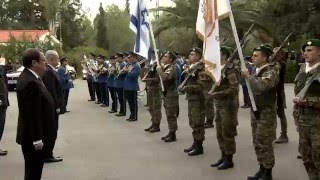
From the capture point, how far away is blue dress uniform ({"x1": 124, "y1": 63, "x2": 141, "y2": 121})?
493 inches

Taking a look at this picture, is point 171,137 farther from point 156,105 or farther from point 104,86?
point 104,86

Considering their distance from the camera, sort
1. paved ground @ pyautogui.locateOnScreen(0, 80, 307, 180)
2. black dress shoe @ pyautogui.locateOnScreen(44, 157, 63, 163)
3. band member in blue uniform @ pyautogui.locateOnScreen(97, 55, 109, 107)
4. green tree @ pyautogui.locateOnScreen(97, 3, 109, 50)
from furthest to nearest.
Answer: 1. green tree @ pyautogui.locateOnScreen(97, 3, 109, 50)
2. band member in blue uniform @ pyautogui.locateOnScreen(97, 55, 109, 107)
3. black dress shoe @ pyautogui.locateOnScreen(44, 157, 63, 163)
4. paved ground @ pyautogui.locateOnScreen(0, 80, 307, 180)

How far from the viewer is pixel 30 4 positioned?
6075 centimetres

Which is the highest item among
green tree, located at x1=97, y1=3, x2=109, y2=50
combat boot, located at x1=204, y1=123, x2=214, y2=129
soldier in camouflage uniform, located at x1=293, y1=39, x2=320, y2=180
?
green tree, located at x1=97, y1=3, x2=109, y2=50

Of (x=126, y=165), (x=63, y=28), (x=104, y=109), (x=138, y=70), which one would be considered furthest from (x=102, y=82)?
(x=63, y=28)

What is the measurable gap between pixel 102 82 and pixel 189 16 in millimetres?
16078

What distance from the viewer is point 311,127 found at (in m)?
5.14

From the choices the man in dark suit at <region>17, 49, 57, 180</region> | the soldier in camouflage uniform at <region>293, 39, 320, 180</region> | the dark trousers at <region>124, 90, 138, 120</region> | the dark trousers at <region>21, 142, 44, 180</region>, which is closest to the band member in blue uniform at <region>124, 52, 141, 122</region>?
the dark trousers at <region>124, 90, 138, 120</region>

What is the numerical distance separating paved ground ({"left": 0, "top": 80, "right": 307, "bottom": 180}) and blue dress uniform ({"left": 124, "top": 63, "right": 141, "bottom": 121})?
0.54 meters

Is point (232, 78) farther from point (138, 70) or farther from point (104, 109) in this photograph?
point (104, 109)

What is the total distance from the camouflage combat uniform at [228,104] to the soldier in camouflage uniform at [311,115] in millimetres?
1519

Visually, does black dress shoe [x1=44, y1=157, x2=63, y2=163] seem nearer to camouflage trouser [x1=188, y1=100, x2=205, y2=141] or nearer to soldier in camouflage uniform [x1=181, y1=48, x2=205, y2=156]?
soldier in camouflage uniform [x1=181, y1=48, x2=205, y2=156]

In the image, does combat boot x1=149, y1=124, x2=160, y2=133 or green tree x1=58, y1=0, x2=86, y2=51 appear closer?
combat boot x1=149, y1=124, x2=160, y2=133

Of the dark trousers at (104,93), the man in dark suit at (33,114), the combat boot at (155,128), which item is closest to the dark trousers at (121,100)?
the dark trousers at (104,93)
